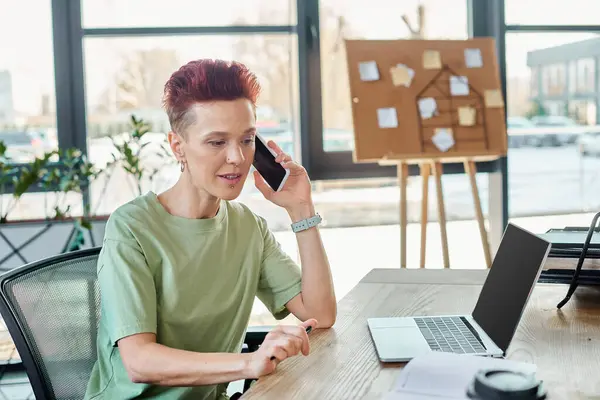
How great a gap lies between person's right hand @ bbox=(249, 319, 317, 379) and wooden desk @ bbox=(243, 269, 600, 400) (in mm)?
20

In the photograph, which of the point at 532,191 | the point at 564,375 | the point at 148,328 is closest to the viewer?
the point at 564,375

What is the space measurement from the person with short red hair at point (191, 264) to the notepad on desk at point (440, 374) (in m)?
0.34

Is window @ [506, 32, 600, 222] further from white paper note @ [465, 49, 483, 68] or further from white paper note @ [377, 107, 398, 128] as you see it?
white paper note @ [377, 107, 398, 128]

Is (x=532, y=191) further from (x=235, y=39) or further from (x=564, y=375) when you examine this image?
(x=564, y=375)

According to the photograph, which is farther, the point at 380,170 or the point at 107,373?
the point at 380,170

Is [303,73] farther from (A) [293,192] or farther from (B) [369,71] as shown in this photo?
(A) [293,192]

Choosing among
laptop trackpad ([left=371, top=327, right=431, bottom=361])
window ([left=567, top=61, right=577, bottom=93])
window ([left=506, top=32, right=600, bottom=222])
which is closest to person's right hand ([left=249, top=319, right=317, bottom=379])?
laptop trackpad ([left=371, top=327, right=431, bottom=361])

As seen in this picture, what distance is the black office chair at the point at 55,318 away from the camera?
122 centimetres

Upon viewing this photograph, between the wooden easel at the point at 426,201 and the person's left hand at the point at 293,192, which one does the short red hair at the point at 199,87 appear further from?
the wooden easel at the point at 426,201

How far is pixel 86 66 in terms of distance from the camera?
360 cm

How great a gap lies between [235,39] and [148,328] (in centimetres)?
268

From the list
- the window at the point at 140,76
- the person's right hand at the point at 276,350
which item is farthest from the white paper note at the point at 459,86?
the person's right hand at the point at 276,350

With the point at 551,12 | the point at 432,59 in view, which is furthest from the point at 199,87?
the point at 551,12

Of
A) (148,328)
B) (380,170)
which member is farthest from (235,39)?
(148,328)
